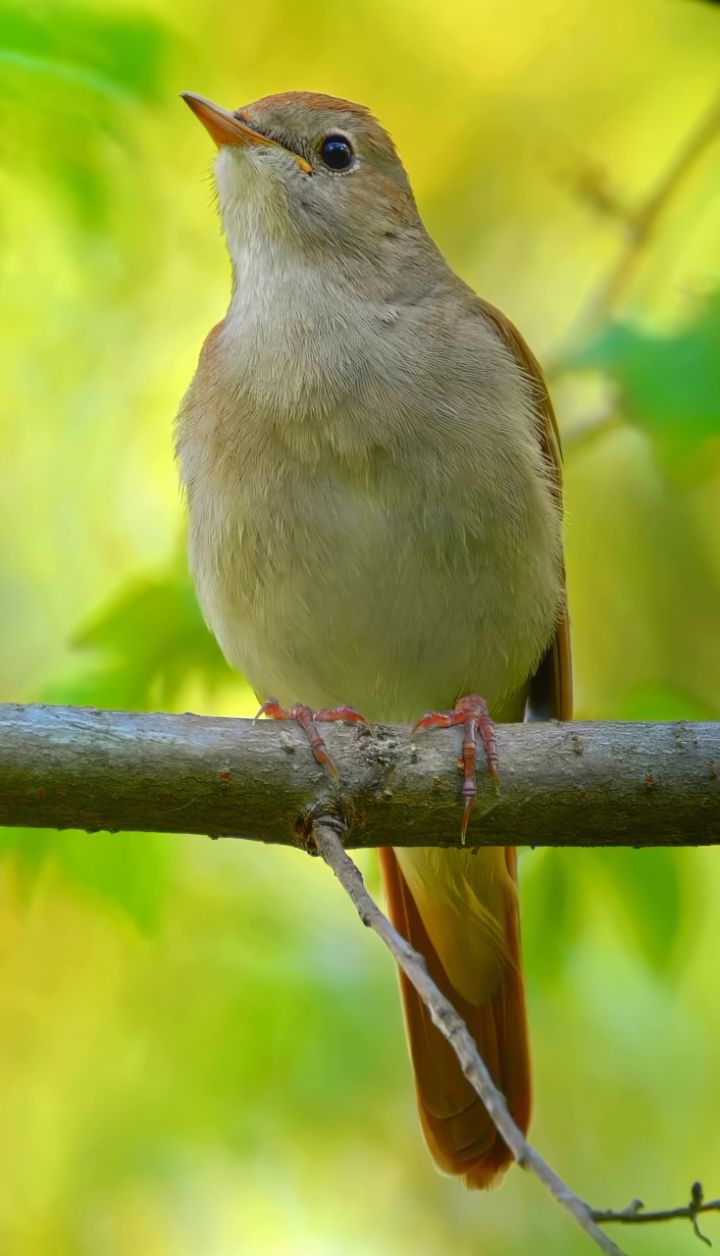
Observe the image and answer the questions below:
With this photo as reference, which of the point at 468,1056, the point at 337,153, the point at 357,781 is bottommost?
the point at 468,1056

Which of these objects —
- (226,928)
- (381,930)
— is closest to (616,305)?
(226,928)

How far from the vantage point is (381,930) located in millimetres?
2238

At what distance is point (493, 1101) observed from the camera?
1.85 metres

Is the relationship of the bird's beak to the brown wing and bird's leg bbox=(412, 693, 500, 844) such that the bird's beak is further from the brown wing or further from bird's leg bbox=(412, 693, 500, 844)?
bird's leg bbox=(412, 693, 500, 844)

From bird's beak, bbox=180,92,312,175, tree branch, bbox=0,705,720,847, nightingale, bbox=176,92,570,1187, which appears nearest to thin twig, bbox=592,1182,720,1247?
tree branch, bbox=0,705,720,847

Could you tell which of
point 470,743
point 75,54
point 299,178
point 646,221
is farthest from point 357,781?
point 646,221

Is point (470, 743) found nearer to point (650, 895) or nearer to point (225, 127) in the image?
point (650, 895)

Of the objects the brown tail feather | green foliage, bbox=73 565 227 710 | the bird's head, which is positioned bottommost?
the brown tail feather

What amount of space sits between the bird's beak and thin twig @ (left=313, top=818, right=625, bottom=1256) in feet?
7.58

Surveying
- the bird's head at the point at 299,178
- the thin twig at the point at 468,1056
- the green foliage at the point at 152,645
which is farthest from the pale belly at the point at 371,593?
the thin twig at the point at 468,1056

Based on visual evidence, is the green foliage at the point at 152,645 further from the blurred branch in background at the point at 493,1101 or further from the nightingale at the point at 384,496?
the blurred branch in background at the point at 493,1101

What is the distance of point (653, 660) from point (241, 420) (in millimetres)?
2221

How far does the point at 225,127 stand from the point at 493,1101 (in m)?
3.10

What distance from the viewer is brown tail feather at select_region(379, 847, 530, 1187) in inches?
177
